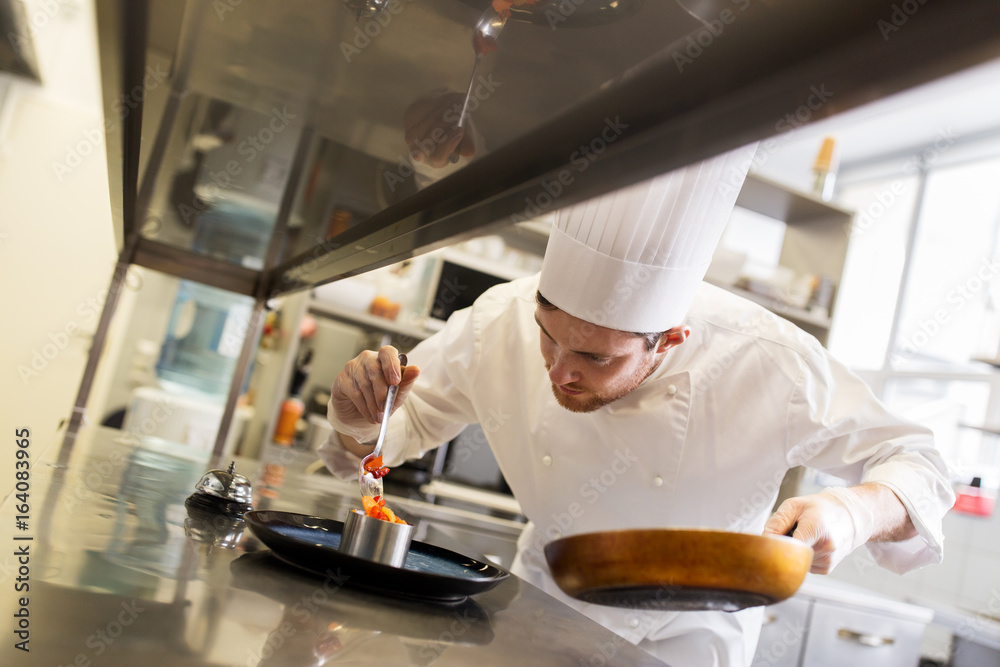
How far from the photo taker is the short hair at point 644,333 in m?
1.15

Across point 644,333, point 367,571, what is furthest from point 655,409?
point 367,571

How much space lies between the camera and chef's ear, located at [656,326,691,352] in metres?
1.26

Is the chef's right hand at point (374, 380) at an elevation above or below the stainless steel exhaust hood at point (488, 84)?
below

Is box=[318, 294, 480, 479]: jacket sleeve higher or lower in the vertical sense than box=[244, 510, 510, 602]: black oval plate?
higher

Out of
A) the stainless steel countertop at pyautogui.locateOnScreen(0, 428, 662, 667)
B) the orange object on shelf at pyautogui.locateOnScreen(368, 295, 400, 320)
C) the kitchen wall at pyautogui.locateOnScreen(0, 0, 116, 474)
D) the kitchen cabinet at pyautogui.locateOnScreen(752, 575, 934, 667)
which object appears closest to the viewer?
the stainless steel countertop at pyautogui.locateOnScreen(0, 428, 662, 667)

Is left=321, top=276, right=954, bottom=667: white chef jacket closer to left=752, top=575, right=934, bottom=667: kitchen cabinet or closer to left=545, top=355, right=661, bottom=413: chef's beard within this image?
left=545, top=355, right=661, bottom=413: chef's beard

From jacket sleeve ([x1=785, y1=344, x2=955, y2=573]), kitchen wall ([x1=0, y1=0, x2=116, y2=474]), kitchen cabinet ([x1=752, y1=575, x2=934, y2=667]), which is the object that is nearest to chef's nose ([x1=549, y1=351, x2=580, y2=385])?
jacket sleeve ([x1=785, y1=344, x2=955, y2=573])

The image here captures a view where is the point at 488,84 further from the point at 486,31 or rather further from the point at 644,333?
the point at 644,333

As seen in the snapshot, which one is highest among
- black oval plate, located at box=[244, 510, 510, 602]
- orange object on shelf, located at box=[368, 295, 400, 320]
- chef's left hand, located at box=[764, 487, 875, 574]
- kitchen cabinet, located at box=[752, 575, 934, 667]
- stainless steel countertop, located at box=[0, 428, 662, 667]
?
orange object on shelf, located at box=[368, 295, 400, 320]

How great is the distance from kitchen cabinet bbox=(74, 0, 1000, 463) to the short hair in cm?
31

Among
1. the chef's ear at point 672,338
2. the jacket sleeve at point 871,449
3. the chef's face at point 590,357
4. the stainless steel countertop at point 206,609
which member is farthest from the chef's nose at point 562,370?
the jacket sleeve at point 871,449

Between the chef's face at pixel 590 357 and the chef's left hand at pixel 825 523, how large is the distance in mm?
362

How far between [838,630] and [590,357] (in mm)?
2325

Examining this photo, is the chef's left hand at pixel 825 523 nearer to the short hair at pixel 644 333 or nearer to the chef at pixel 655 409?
the chef at pixel 655 409
